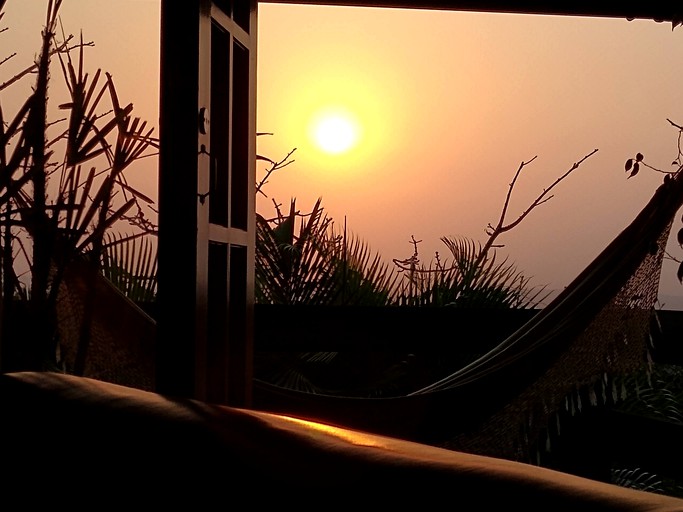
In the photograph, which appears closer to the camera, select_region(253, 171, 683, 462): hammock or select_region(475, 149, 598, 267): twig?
select_region(253, 171, 683, 462): hammock

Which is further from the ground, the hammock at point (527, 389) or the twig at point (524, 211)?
the twig at point (524, 211)

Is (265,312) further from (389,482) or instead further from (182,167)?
(389,482)

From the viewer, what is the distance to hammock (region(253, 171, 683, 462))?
85.7 inches

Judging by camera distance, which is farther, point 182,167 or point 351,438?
point 182,167

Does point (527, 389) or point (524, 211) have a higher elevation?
point (524, 211)

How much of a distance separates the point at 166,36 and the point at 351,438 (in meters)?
1.38

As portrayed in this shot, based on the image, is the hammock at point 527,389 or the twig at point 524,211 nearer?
the hammock at point 527,389

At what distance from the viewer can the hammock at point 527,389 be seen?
7.14 ft

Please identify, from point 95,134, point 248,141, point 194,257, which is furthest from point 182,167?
point 95,134

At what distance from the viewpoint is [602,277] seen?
89.0 inches

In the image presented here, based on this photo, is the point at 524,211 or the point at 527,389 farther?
the point at 524,211

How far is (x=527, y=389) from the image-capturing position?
86.0 inches

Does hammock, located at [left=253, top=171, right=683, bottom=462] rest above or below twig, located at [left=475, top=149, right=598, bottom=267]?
below

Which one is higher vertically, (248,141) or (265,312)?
(248,141)
